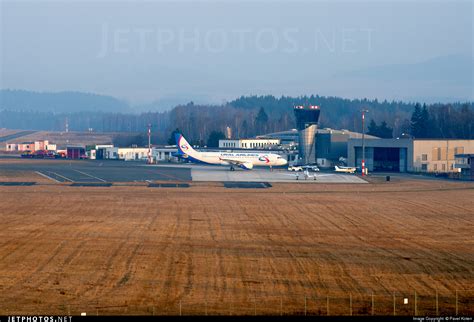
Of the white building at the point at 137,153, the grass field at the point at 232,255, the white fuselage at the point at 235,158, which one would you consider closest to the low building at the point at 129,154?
the white building at the point at 137,153

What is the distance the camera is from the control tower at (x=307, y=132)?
104m

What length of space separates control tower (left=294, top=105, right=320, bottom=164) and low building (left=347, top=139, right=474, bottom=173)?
9.44 m

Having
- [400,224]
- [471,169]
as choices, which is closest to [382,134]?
[471,169]

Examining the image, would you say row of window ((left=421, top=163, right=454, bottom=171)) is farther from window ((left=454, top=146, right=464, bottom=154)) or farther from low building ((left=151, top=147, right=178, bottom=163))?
low building ((left=151, top=147, right=178, bottom=163))

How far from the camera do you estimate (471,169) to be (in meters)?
81.2

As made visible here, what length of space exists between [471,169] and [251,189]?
93.2ft

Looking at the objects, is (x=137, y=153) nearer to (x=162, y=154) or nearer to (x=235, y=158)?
(x=162, y=154)

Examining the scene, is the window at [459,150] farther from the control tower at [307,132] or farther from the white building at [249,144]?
the white building at [249,144]

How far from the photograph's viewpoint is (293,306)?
23734mm

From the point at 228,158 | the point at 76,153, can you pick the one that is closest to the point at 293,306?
the point at 228,158

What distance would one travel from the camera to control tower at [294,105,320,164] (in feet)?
341

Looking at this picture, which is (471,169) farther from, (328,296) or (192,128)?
(192,128)

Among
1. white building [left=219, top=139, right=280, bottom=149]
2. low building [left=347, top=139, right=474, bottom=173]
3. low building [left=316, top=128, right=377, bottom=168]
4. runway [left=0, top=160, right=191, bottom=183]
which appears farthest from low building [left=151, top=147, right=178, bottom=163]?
low building [left=347, top=139, right=474, bottom=173]

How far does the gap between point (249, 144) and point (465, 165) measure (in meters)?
54.6
